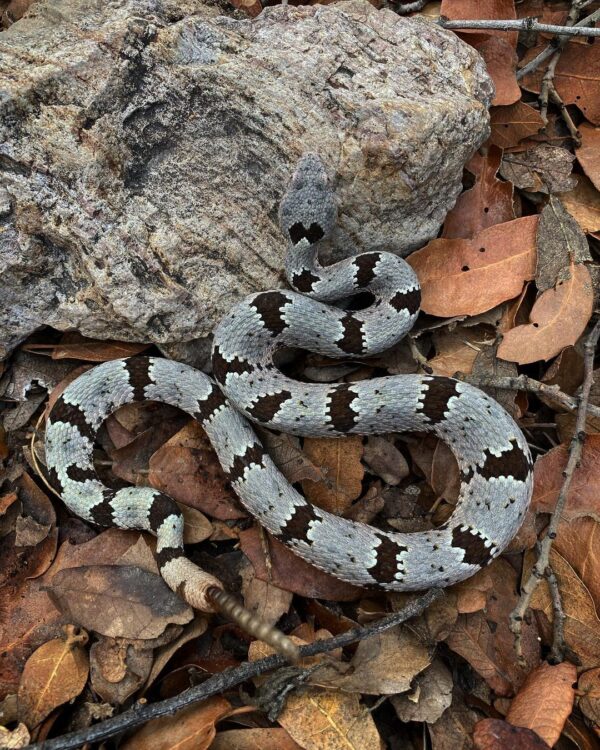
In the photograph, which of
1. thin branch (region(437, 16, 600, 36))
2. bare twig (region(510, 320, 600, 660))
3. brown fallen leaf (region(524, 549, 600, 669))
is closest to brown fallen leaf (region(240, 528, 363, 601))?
bare twig (region(510, 320, 600, 660))

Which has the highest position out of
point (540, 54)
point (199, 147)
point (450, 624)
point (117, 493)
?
point (540, 54)

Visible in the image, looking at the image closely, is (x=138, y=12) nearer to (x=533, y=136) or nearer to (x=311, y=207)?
(x=311, y=207)

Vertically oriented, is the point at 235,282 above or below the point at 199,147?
below

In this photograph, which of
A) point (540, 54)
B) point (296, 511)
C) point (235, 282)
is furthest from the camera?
point (540, 54)

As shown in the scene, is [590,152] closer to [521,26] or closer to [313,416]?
[521,26]

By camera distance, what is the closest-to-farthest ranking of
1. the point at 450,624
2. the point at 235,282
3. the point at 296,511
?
the point at 450,624 < the point at 296,511 < the point at 235,282

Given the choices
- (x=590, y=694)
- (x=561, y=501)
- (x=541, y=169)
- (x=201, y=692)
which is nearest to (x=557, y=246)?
(x=541, y=169)

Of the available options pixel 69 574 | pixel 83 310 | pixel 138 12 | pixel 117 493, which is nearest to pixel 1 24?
pixel 138 12
